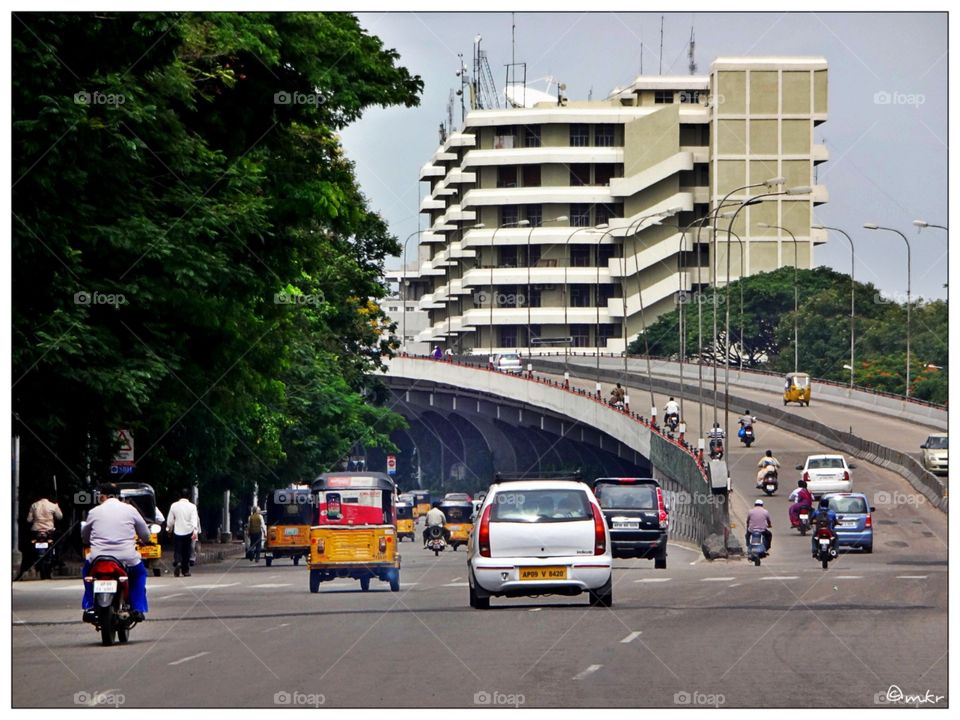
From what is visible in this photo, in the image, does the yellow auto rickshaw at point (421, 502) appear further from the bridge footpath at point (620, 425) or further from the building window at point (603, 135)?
the building window at point (603, 135)

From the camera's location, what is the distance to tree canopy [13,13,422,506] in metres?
22.8

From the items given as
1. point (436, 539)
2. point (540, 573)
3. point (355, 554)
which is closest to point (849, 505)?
point (436, 539)

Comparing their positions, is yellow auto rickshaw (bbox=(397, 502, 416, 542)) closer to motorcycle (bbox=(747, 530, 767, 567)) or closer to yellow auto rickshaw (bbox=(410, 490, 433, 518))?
yellow auto rickshaw (bbox=(410, 490, 433, 518))

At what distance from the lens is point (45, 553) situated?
32.2 metres

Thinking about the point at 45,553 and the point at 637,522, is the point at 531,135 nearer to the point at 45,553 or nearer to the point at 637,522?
the point at 637,522

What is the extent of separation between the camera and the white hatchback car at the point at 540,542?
22078 mm

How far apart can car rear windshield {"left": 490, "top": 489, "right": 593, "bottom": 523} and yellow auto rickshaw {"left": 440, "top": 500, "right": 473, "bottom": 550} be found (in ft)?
117

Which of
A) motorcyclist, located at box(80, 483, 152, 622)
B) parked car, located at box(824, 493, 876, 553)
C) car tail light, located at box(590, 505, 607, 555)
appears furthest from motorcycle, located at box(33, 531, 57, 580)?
parked car, located at box(824, 493, 876, 553)

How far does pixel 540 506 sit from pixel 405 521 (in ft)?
171

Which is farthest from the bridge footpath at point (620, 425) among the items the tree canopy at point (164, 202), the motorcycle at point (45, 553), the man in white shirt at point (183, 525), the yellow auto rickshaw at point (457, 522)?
the tree canopy at point (164, 202)

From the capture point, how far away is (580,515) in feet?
73.3

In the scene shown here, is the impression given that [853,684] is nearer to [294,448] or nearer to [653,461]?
[294,448]

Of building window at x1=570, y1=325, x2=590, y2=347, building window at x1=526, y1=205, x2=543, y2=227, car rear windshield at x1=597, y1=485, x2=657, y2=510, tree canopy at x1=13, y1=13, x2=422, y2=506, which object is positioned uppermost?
building window at x1=526, y1=205, x2=543, y2=227

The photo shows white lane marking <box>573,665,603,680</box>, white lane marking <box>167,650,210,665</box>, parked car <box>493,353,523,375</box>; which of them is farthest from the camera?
parked car <box>493,353,523,375</box>
